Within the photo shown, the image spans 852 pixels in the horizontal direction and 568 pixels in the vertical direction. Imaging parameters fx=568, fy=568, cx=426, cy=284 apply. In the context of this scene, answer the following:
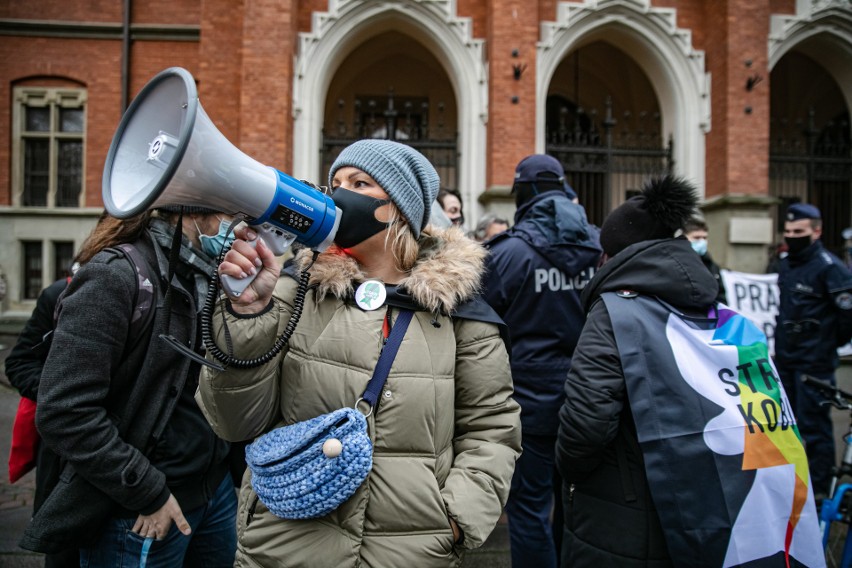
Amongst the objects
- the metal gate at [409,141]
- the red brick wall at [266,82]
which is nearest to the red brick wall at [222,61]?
the red brick wall at [266,82]

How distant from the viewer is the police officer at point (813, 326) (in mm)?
4641

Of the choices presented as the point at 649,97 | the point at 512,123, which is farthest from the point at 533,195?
the point at 649,97

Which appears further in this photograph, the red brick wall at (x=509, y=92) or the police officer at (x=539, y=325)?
the red brick wall at (x=509, y=92)

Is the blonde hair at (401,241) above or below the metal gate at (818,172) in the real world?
below

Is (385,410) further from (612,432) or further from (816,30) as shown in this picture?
(816,30)

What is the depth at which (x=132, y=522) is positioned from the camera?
1.84 meters

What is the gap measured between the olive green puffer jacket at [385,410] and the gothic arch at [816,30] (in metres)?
11.5

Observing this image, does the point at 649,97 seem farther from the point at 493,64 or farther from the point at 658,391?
the point at 658,391

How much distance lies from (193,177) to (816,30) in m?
13.2

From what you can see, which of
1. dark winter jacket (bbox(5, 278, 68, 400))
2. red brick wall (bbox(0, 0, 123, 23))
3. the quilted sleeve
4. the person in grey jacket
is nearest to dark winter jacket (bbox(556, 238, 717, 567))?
the quilted sleeve

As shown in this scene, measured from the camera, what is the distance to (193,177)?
4.00 ft

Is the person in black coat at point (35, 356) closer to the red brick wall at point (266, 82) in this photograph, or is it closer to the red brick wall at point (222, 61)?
the red brick wall at point (266, 82)

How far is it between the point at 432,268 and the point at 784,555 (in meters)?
1.53

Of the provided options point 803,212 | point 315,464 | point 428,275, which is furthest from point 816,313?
point 315,464
